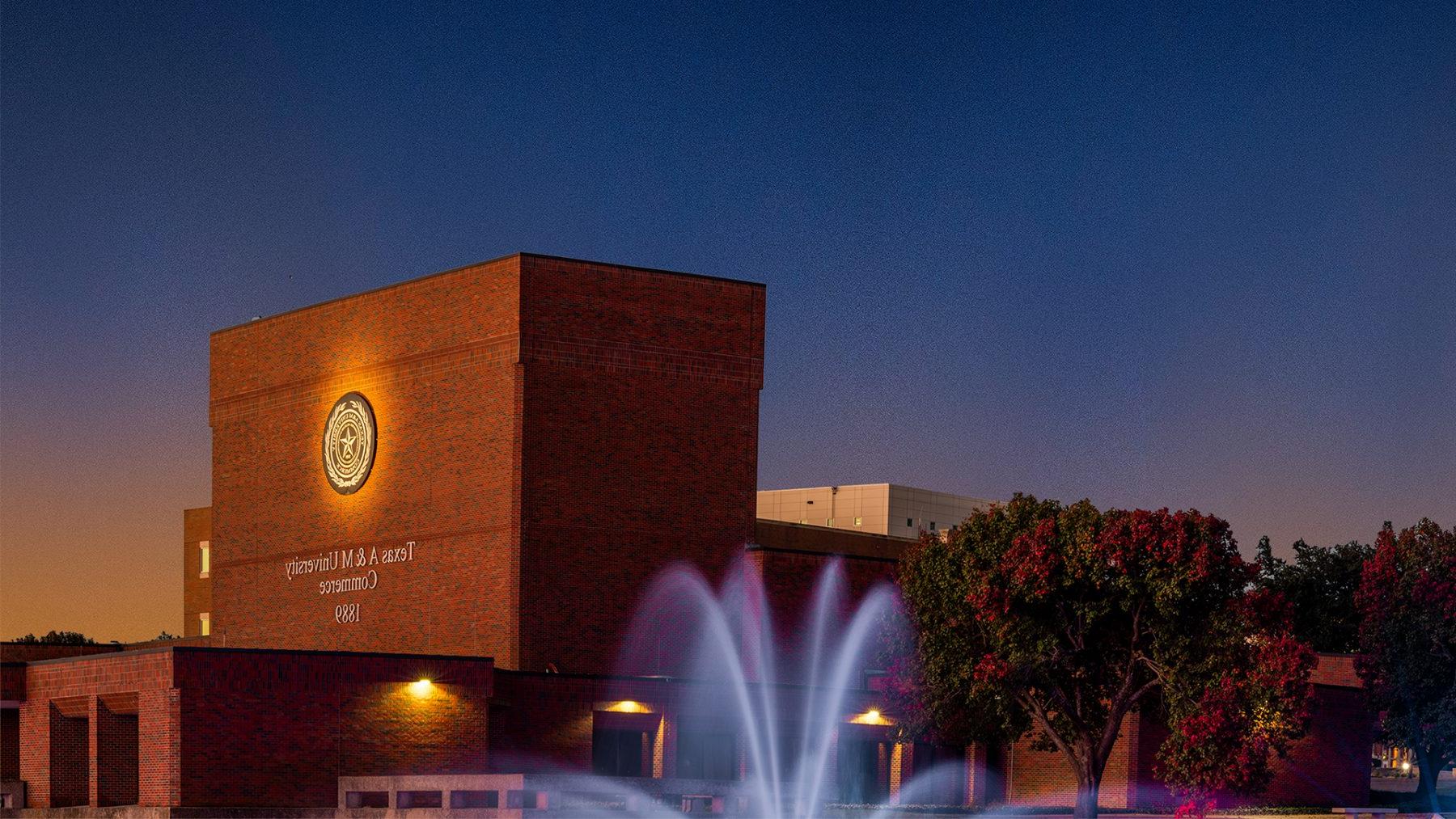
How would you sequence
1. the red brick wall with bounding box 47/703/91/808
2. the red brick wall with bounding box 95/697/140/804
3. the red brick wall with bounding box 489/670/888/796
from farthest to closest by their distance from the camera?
the red brick wall with bounding box 47/703/91/808
the red brick wall with bounding box 489/670/888/796
the red brick wall with bounding box 95/697/140/804

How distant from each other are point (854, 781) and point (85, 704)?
20.8 m

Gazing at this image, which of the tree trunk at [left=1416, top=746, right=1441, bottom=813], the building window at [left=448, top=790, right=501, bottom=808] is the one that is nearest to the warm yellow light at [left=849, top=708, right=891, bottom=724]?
the building window at [left=448, top=790, right=501, bottom=808]

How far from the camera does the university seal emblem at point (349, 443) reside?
58.3 m

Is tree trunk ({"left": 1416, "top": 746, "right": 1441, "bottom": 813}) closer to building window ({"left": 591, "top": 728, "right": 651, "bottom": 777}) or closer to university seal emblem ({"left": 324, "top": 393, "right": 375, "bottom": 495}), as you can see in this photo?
building window ({"left": 591, "top": 728, "right": 651, "bottom": 777})

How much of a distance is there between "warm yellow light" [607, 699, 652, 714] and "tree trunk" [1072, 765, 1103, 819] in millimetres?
12080

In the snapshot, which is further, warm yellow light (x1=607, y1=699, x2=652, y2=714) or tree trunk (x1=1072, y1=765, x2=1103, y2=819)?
warm yellow light (x1=607, y1=699, x2=652, y2=714)

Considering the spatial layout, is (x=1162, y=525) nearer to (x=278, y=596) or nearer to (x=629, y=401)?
(x=629, y=401)

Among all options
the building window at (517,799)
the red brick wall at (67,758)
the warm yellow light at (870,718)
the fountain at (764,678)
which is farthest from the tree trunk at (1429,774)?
the red brick wall at (67,758)

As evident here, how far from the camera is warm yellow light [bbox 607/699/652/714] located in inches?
1996

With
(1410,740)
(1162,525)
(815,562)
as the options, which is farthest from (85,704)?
(1410,740)

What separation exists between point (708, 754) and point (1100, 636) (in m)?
12.4

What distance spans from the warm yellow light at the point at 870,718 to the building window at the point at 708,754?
368 cm

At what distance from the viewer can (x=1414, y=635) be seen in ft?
174

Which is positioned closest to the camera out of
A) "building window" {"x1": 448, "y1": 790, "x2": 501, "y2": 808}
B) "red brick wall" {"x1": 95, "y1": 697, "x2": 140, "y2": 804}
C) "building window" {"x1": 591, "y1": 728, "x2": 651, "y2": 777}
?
"building window" {"x1": 448, "y1": 790, "x2": 501, "y2": 808}
